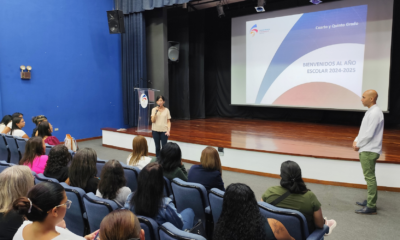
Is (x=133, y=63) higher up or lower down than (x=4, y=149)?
higher up

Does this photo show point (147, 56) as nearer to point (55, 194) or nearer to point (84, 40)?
point (84, 40)

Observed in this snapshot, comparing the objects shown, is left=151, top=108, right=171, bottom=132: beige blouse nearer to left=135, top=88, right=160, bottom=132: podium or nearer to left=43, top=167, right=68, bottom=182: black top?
left=135, top=88, right=160, bottom=132: podium

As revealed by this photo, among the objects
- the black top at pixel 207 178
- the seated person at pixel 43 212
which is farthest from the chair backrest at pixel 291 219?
the seated person at pixel 43 212

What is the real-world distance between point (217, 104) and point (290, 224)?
8999mm

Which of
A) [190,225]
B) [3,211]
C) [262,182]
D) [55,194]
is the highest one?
[55,194]

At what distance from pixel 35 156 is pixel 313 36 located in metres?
6.85

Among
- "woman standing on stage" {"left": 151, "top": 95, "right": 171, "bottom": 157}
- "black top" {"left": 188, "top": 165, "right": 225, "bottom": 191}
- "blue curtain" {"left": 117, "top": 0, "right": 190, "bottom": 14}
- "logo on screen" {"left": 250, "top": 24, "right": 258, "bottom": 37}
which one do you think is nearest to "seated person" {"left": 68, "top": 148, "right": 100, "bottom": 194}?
"black top" {"left": 188, "top": 165, "right": 225, "bottom": 191}

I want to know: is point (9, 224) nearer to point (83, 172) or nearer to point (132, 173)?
point (83, 172)

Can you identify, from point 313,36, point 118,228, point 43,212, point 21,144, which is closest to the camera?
point 118,228

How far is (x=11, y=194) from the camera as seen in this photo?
5.84 feet

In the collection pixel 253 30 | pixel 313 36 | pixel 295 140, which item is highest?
pixel 253 30

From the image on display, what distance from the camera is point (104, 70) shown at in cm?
827

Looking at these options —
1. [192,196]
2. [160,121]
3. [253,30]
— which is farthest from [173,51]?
[192,196]

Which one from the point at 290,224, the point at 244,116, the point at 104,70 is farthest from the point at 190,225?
the point at 244,116
